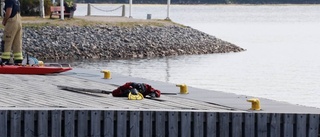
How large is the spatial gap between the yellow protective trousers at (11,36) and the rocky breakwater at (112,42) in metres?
19.0

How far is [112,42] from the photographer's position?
46.6 meters

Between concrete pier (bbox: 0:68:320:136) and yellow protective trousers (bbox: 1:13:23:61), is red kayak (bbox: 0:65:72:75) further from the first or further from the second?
concrete pier (bbox: 0:68:320:136)

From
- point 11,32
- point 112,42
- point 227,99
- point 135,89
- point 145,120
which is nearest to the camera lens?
point 145,120

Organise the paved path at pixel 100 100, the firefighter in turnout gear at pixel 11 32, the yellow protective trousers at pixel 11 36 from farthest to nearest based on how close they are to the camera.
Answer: the yellow protective trousers at pixel 11 36 < the firefighter in turnout gear at pixel 11 32 < the paved path at pixel 100 100

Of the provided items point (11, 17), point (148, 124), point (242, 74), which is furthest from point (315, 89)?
point (148, 124)

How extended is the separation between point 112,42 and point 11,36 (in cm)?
2380

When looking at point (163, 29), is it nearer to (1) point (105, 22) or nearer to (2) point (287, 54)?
(1) point (105, 22)

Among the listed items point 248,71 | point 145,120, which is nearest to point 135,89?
point 145,120

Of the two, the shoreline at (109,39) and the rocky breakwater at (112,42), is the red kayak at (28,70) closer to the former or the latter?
the shoreline at (109,39)

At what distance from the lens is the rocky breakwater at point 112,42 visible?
143 feet

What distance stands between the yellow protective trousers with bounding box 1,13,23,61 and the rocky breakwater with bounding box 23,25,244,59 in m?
19.0

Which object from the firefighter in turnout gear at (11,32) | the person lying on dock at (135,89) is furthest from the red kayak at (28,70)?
the person lying on dock at (135,89)

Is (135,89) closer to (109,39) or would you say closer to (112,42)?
(109,39)

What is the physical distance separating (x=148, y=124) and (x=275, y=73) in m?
25.7
